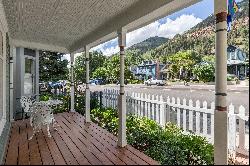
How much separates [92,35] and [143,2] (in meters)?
3.01

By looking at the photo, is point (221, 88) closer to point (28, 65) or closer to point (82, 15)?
point (82, 15)

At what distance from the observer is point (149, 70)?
64.2 m

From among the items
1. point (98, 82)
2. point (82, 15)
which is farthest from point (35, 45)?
point (98, 82)

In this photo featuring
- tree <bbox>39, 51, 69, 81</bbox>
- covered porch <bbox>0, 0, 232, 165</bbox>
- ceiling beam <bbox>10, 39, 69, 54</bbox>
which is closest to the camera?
covered porch <bbox>0, 0, 232, 165</bbox>

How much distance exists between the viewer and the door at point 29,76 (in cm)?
998

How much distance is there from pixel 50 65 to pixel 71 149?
11.1 meters

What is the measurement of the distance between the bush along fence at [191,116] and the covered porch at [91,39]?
1.00m

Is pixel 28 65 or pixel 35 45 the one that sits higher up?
pixel 35 45

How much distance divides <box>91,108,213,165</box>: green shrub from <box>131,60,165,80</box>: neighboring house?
55.4 meters

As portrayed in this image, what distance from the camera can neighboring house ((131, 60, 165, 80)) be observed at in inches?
2429

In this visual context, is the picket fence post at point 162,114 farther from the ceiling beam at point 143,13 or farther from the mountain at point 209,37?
the ceiling beam at point 143,13

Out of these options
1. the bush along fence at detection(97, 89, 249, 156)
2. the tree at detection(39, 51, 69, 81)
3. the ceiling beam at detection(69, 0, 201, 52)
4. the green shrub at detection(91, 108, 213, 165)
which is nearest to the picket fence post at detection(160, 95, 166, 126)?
the bush along fence at detection(97, 89, 249, 156)

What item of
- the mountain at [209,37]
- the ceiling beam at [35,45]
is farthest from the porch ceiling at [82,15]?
the ceiling beam at [35,45]

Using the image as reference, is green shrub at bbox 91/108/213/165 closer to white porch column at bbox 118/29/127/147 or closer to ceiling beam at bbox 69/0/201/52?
white porch column at bbox 118/29/127/147
